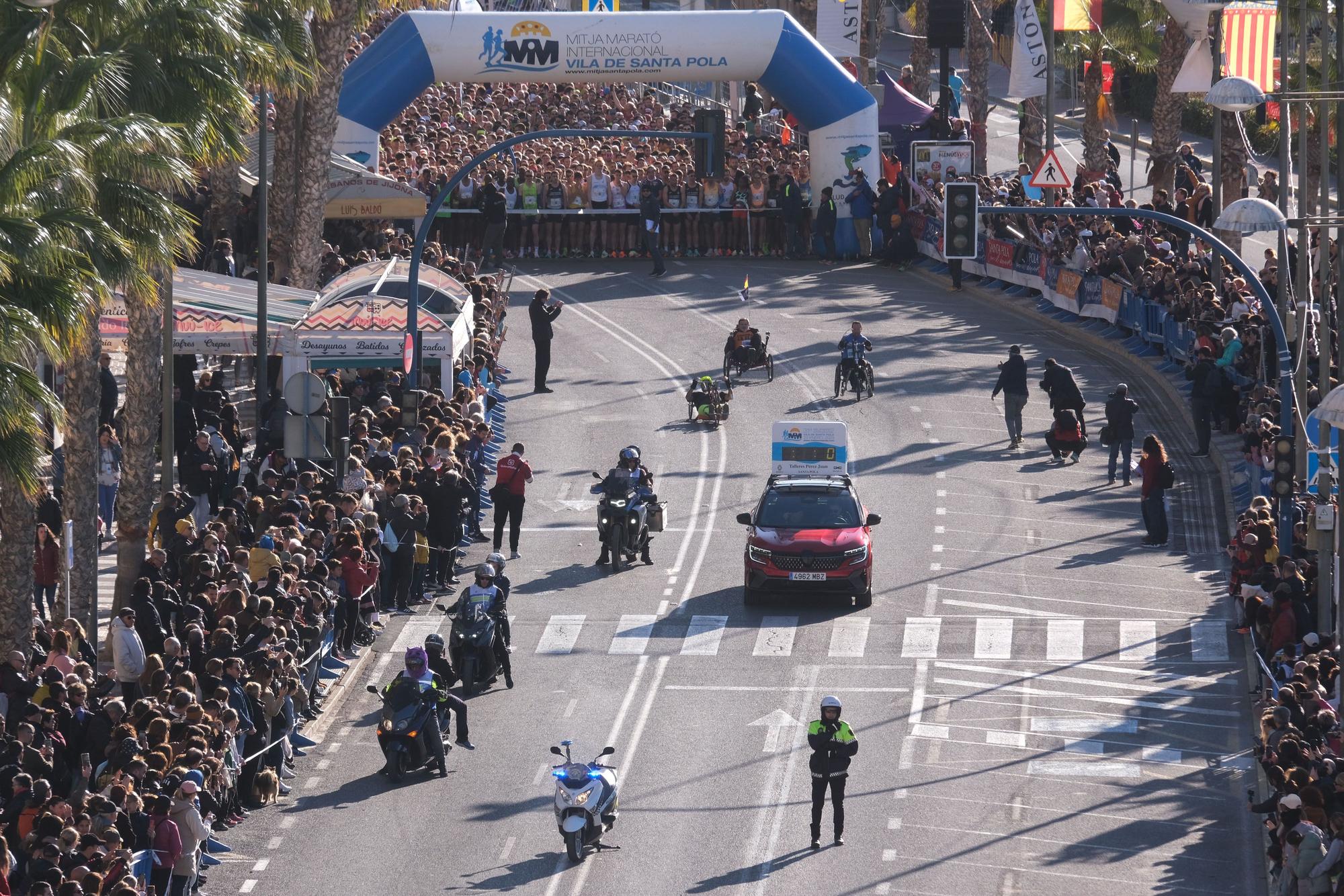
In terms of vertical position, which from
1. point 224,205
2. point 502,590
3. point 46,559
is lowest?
point 502,590

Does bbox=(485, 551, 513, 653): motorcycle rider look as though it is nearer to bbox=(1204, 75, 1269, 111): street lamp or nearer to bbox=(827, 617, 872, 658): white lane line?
bbox=(827, 617, 872, 658): white lane line

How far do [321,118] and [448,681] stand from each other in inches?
668

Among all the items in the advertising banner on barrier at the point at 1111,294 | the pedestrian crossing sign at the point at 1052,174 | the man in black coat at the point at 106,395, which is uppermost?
Result: the pedestrian crossing sign at the point at 1052,174

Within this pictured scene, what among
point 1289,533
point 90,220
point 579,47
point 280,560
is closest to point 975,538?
point 1289,533

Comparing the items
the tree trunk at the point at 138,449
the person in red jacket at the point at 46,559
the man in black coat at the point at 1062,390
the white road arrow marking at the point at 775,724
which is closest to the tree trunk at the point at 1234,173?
the man in black coat at the point at 1062,390

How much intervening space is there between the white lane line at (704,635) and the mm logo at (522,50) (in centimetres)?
2184

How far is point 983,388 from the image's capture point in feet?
131

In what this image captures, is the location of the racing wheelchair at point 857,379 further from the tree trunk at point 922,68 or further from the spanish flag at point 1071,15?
the tree trunk at point 922,68

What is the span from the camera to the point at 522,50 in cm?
4756

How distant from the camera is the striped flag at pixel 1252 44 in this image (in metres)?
36.8

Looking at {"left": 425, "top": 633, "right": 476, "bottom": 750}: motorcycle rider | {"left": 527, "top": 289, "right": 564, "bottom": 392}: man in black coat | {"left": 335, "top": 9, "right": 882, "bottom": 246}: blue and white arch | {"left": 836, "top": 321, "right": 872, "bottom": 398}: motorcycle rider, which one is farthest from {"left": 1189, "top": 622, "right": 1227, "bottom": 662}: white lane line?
{"left": 335, "top": 9, "right": 882, "bottom": 246}: blue and white arch

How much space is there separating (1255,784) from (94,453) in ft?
45.5

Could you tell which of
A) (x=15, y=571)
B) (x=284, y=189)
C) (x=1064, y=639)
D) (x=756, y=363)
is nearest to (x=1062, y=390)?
(x=756, y=363)

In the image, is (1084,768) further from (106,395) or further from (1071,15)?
(1071,15)
